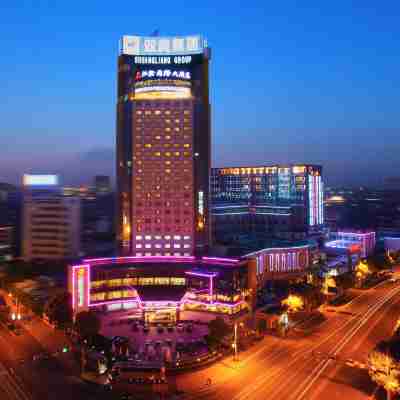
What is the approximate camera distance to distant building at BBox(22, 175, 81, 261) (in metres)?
76.7

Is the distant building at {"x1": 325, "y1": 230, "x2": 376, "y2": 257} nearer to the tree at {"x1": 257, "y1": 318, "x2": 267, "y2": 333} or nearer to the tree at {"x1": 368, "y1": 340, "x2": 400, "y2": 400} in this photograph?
the tree at {"x1": 257, "y1": 318, "x2": 267, "y2": 333}

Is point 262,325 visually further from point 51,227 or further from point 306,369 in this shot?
point 51,227

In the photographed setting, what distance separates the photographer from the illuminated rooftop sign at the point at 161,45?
70688 mm

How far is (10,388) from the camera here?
31812 mm

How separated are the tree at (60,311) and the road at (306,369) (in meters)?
18.8

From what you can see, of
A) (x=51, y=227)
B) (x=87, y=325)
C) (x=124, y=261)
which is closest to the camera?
(x=87, y=325)

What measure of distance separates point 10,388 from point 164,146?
4651 cm

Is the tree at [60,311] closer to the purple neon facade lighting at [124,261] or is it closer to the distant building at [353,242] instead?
the purple neon facade lighting at [124,261]

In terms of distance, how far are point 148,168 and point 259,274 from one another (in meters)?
26.0

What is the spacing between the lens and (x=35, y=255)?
7788 centimetres

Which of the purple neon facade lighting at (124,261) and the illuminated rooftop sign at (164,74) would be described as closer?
the purple neon facade lighting at (124,261)

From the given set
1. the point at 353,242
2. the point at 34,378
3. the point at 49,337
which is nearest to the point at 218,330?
the point at 34,378

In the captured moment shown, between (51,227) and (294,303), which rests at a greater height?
(51,227)

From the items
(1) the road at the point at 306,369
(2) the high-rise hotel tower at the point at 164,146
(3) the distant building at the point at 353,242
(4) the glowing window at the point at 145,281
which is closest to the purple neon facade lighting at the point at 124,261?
(4) the glowing window at the point at 145,281
